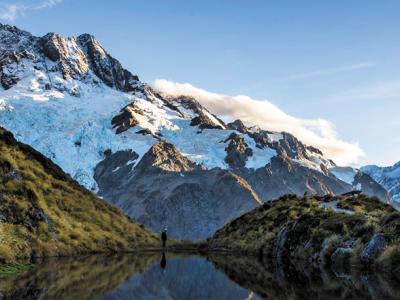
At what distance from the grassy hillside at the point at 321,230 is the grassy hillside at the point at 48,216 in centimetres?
967

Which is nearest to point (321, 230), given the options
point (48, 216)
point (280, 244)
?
point (280, 244)

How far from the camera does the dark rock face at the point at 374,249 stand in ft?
51.8

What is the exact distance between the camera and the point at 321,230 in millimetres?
21609

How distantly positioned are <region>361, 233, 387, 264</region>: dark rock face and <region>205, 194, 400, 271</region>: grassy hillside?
268 mm

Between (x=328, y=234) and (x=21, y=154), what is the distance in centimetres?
2136

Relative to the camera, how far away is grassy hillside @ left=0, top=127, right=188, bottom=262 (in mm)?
16703

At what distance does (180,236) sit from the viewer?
18012 centimetres

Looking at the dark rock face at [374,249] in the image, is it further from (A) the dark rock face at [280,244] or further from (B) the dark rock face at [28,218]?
(B) the dark rock face at [28,218]

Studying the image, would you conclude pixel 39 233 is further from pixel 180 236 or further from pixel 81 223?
pixel 180 236

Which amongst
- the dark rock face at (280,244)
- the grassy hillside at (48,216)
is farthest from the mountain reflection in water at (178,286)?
the dark rock face at (280,244)

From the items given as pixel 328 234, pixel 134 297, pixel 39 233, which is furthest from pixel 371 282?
pixel 39 233

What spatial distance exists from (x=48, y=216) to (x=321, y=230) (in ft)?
51.2

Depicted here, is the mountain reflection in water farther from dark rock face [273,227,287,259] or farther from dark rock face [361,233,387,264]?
dark rock face [273,227,287,259]

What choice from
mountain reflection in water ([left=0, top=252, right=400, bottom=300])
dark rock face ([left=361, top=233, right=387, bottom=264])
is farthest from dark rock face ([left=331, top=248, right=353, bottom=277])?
mountain reflection in water ([left=0, top=252, right=400, bottom=300])
